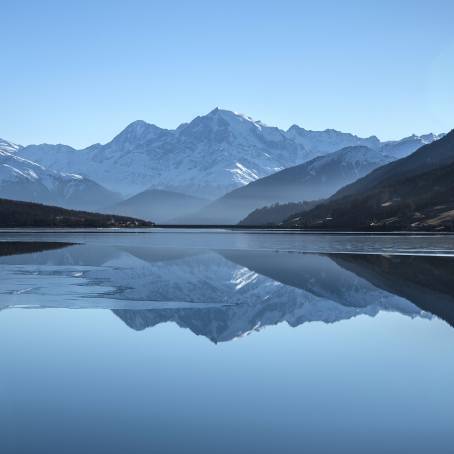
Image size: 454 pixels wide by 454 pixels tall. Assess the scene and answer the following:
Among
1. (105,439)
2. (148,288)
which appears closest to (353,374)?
(105,439)

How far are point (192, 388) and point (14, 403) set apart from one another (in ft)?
20.3

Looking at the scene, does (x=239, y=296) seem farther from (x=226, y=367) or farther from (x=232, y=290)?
(x=226, y=367)

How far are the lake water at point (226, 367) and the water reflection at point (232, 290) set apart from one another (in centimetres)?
23

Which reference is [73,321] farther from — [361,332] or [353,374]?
[353,374]

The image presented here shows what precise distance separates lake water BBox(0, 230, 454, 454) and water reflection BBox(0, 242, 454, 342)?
230mm

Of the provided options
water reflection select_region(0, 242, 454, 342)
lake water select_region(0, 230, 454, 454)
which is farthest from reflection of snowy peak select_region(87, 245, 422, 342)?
lake water select_region(0, 230, 454, 454)

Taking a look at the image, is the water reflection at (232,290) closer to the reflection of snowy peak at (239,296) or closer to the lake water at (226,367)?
the reflection of snowy peak at (239,296)

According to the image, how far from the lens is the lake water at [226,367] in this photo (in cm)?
1945

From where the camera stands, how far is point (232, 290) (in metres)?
55.1

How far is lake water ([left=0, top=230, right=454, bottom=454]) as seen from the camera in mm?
19452

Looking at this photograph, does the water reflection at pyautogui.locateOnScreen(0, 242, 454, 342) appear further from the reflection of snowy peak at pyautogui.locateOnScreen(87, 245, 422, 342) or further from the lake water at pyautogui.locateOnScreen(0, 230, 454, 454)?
the lake water at pyautogui.locateOnScreen(0, 230, 454, 454)

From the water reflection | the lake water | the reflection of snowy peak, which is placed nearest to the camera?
the lake water

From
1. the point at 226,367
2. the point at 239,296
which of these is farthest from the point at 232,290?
the point at 226,367

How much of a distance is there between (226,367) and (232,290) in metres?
26.8
